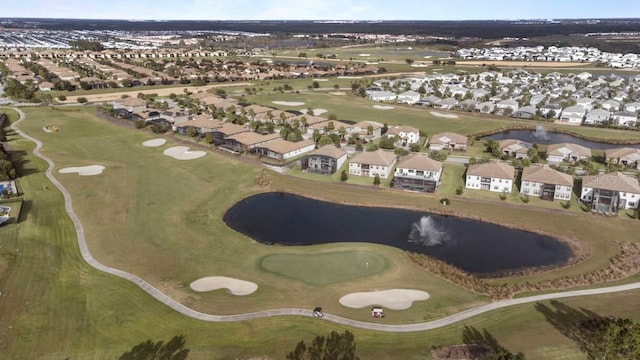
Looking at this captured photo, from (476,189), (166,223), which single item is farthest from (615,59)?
(166,223)

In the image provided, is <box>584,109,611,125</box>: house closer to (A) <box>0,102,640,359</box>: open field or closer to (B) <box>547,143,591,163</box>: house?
(B) <box>547,143,591,163</box>: house

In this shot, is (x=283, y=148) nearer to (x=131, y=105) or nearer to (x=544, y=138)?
(x=131, y=105)

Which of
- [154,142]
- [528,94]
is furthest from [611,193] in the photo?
[528,94]

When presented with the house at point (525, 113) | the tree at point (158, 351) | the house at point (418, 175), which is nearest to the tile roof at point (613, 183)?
the house at point (418, 175)

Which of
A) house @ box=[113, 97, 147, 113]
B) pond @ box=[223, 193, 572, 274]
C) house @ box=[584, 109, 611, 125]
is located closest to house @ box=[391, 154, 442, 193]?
pond @ box=[223, 193, 572, 274]

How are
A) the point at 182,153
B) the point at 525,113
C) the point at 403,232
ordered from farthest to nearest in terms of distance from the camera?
1. the point at 525,113
2. the point at 182,153
3. the point at 403,232
